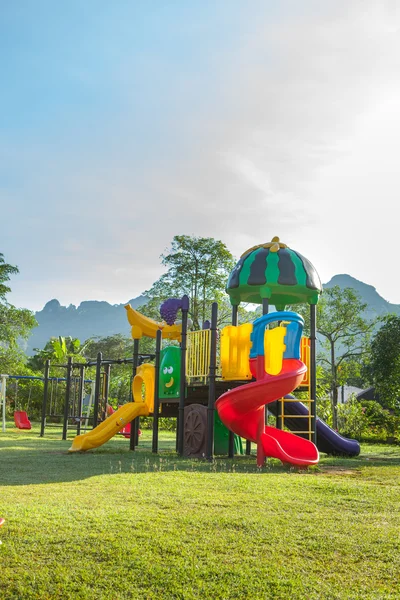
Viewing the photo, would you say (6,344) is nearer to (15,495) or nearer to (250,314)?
(250,314)

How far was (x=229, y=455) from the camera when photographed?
13.5 meters

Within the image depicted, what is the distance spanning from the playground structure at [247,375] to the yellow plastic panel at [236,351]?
0.07 ft

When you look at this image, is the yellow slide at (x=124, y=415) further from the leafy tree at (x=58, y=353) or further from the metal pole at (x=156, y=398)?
the leafy tree at (x=58, y=353)

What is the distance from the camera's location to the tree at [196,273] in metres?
31.7

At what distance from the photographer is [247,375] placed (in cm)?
1185

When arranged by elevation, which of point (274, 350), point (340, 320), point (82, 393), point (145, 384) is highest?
point (340, 320)

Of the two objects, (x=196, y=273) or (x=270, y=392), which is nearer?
A: (x=270, y=392)

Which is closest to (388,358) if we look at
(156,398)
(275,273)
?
(275,273)

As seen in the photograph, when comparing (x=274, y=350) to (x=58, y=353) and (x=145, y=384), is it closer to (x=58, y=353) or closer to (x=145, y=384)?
(x=145, y=384)


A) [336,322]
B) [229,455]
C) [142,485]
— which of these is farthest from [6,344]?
[142,485]

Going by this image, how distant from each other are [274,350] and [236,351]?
121cm

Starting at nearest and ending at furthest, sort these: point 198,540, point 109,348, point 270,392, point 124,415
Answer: point 198,540
point 270,392
point 124,415
point 109,348

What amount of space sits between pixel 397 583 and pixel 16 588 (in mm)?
2613

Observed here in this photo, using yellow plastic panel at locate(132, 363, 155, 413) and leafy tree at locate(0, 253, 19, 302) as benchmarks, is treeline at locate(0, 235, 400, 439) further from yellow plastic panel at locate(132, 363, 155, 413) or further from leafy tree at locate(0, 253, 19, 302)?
yellow plastic panel at locate(132, 363, 155, 413)
